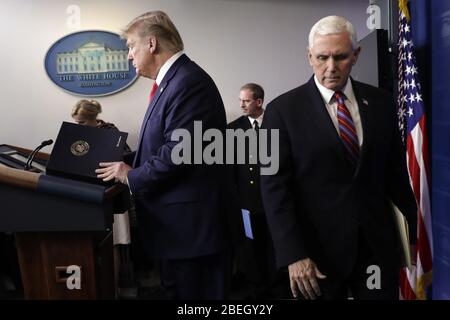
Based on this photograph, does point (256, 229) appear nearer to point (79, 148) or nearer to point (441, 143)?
point (441, 143)

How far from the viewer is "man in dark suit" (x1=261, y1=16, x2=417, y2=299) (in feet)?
3.79

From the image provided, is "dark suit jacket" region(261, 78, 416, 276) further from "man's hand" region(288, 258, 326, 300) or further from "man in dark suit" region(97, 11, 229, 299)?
"man in dark suit" region(97, 11, 229, 299)

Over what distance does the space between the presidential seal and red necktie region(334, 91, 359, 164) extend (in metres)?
0.81

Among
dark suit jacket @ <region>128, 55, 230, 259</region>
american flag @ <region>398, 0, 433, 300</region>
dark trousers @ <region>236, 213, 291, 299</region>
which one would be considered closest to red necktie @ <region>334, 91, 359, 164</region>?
dark suit jacket @ <region>128, 55, 230, 259</region>

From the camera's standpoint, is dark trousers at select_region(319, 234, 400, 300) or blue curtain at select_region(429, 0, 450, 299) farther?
blue curtain at select_region(429, 0, 450, 299)

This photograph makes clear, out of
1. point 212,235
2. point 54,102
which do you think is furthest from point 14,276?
point 212,235

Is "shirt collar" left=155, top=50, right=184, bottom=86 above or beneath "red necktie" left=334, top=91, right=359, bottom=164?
above

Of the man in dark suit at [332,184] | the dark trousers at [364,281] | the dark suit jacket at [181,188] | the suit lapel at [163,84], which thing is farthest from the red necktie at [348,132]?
the suit lapel at [163,84]

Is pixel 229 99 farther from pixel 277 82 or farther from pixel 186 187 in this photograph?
pixel 186 187

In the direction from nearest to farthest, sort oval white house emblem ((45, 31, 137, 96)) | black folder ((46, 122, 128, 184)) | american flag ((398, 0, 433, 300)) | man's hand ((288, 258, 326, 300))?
man's hand ((288, 258, 326, 300)) < black folder ((46, 122, 128, 184)) < american flag ((398, 0, 433, 300)) < oval white house emblem ((45, 31, 137, 96))

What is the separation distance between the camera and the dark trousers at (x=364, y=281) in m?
1.20

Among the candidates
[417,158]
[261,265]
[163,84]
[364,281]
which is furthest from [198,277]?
[261,265]

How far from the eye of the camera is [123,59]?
11.2 ft

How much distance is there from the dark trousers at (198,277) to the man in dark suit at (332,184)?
0.33m
